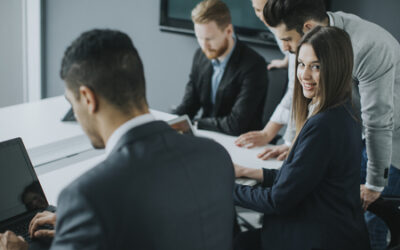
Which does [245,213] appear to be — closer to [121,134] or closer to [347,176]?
[347,176]

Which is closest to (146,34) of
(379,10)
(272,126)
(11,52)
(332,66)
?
(11,52)

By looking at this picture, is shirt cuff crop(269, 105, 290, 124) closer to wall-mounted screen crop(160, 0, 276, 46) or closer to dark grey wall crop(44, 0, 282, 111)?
wall-mounted screen crop(160, 0, 276, 46)

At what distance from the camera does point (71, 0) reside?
4691mm

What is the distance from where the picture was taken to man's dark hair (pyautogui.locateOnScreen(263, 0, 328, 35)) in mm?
2010

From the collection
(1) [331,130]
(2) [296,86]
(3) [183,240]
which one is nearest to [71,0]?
(2) [296,86]

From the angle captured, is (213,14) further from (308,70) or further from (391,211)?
(391,211)

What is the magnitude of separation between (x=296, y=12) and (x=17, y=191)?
4.17ft

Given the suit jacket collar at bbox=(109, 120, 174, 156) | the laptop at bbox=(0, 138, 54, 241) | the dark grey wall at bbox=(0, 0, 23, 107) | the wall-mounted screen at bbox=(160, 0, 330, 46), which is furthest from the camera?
the dark grey wall at bbox=(0, 0, 23, 107)

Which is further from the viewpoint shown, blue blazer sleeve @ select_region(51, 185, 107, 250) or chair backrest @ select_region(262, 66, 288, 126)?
chair backrest @ select_region(262, 66, 288, 126)

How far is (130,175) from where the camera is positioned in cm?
101

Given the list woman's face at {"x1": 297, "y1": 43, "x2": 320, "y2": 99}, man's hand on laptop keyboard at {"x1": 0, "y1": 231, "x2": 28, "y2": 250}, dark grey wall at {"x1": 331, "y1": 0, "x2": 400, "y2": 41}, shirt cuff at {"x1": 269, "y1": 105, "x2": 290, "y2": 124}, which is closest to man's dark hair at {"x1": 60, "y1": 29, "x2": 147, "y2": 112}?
man's hand on laptop keyboard at {"x1": 0, "y1": 231, "x2": 28, "y2": 250}

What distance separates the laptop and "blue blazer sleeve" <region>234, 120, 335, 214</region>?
0.79 m

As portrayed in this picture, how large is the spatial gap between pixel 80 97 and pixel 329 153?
827mm

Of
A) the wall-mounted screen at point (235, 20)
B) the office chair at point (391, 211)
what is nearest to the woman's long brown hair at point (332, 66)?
the office chair at point (391, 211)
